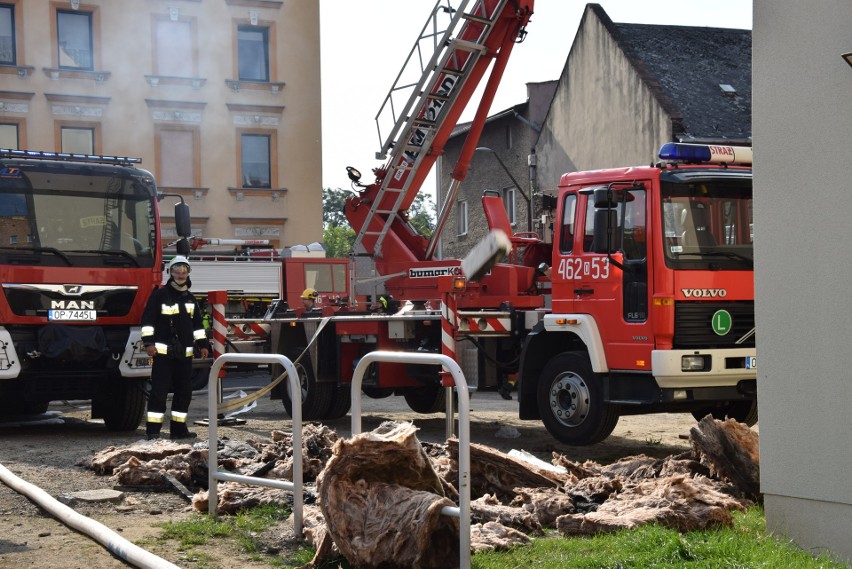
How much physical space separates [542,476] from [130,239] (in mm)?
7144

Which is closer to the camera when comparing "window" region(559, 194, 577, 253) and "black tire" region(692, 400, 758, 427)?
"window" region(559, 194, 577, 253)

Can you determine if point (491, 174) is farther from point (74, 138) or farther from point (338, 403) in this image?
point (338, 403)

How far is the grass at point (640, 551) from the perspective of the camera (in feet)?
17.5

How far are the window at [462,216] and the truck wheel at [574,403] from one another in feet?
86.3

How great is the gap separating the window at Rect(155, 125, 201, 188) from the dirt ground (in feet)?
52.4

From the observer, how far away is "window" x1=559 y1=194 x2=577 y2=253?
10648 mm

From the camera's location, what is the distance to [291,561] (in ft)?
19.5

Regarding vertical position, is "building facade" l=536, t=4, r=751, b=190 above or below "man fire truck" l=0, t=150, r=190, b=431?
above

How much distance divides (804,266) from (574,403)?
16.3 ft

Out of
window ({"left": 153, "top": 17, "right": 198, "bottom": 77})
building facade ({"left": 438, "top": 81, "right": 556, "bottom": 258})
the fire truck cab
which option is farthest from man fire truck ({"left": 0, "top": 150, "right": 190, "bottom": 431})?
window ({"left": 153, "top": 17, "right": 198, "bottom": 77})

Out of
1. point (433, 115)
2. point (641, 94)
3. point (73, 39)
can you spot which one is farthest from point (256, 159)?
point (433, 115)

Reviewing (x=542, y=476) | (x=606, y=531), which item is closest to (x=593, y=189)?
(x=542, y=476)

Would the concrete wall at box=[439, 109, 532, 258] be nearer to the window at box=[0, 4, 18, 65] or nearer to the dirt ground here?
the window at box=[0, 4, 18, 65]

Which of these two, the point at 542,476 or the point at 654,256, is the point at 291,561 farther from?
the point at 654,256
